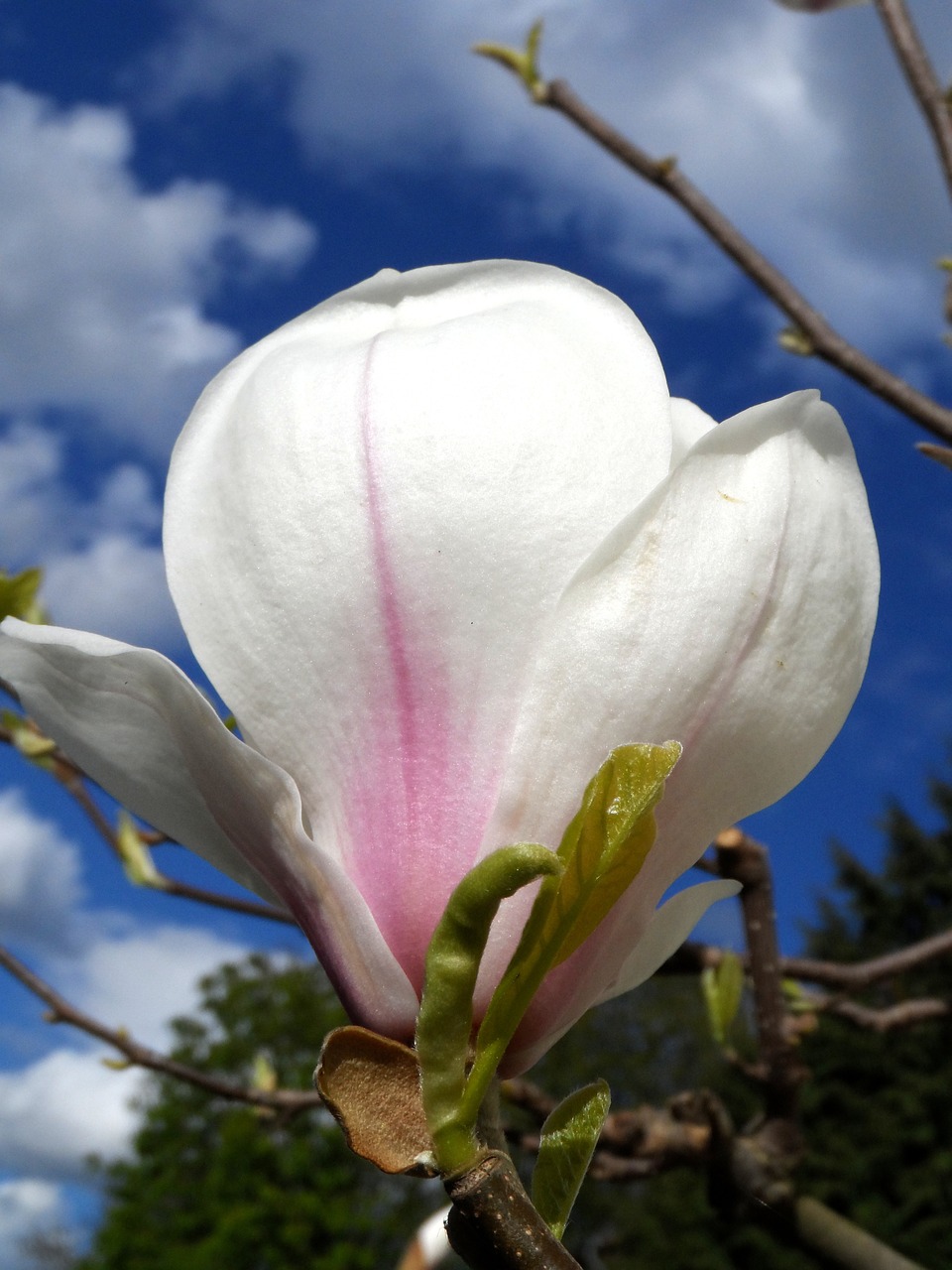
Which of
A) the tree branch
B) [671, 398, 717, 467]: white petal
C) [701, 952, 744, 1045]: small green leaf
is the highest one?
[671, 398, 717, 467]: white petal

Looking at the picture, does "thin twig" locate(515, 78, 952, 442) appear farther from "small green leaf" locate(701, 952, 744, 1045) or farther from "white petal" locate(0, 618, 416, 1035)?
"white petal" locate(0, 618, 416, 1035)

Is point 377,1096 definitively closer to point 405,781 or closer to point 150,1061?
point 405,781

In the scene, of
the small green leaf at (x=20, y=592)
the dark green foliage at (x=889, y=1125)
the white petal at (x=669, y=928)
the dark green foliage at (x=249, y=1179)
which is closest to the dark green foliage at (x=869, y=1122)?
the dark green foliage at (x=889, y=1125)

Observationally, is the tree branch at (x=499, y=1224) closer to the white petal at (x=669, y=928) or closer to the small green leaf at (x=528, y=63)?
the white petal at (x=669, y=928)

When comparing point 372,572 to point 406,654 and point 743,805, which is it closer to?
point 406,654

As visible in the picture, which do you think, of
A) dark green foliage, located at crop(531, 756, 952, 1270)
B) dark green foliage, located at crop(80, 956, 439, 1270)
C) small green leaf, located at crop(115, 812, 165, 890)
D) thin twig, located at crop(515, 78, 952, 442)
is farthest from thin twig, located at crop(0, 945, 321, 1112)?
dark green foliage, located at crop(80, 956, 439, 1270)

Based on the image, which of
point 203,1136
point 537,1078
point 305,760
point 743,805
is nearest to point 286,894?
point 305,760
